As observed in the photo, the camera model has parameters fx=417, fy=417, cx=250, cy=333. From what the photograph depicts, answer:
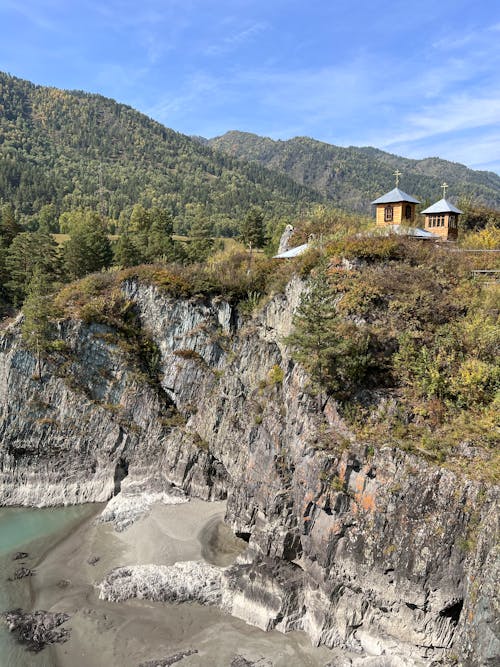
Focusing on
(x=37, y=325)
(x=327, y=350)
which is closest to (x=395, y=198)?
(x=327, y=350)

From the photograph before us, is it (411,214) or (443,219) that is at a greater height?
(411,214)

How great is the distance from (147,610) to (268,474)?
8354 mm

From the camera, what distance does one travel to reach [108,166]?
13762 centimetres

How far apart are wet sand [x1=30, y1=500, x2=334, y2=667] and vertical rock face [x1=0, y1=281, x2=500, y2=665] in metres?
1.03

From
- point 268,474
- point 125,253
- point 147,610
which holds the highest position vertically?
point 125,253

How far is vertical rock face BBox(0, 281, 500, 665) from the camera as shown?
15766mm

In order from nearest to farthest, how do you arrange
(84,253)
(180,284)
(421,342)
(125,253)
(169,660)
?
(169,660), (421,342), (180,284), (84,253), (125,253)

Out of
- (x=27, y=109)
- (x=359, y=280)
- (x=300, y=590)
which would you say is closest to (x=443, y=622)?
(x=300, y=590)

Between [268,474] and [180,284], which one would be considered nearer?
[268,474]

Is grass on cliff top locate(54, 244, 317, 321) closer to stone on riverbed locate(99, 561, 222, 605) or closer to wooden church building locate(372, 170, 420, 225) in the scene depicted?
wooden church building locate(372, 170, 420, 225)

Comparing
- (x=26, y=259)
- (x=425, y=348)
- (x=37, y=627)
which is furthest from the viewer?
(x=26, y=259)

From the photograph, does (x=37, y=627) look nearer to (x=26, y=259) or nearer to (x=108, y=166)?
(x=26, y=259)

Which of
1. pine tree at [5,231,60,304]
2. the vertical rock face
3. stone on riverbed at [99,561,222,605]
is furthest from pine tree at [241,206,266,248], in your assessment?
stone on riverbed at [99,561,222,605]

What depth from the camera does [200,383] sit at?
103 ft
